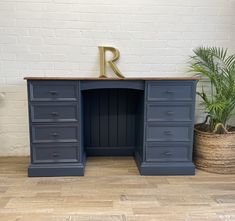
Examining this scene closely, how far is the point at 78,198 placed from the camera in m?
2.07

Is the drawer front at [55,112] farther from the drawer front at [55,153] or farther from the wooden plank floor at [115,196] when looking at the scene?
the wooden plank floor at [115,196]

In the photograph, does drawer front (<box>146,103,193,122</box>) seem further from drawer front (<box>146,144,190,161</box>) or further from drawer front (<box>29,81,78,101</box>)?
drawer front (<box>29,81,78,101</box>)

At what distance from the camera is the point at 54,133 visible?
2.46 m

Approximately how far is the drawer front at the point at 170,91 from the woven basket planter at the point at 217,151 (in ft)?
1.51

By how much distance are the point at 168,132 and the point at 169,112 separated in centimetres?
20

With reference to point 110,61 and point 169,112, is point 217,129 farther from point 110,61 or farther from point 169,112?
point 110,61

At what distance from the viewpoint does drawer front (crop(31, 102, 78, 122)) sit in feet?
7.88

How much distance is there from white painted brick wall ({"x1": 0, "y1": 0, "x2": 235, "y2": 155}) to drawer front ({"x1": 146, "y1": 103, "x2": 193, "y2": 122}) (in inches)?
22.2

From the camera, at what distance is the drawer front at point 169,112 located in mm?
2469

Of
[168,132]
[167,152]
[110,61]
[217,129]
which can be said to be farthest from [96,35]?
[217,129]

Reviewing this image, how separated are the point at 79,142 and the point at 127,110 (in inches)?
29.3

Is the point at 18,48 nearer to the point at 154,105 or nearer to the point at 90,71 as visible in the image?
the point at 90,71

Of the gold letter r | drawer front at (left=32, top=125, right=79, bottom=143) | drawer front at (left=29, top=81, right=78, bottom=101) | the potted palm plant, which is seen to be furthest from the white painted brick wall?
drawer front at (left=32, top=125, right=79, bottom=143)

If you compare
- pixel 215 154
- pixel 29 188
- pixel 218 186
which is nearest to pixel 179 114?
pixel 215 154
